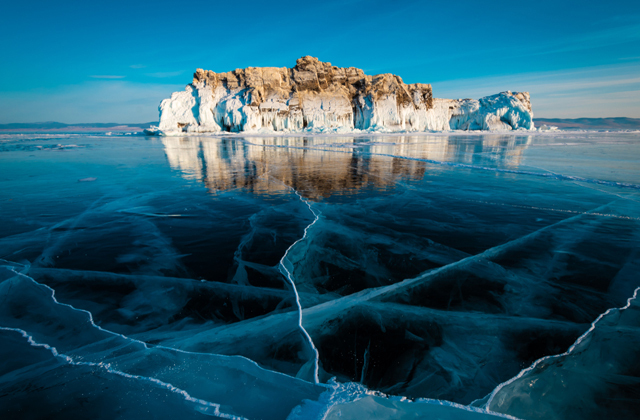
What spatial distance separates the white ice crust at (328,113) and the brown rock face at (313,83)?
0.90 m

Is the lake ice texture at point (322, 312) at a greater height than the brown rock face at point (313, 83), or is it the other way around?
the brown rock face at point (313, 83)

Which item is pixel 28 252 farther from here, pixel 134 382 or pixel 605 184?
pixel 605 184

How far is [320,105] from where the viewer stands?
173 feet

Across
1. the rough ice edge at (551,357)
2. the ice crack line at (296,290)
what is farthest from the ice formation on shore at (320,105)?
the rough ice edge at (551,357)

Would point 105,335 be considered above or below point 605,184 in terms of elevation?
below

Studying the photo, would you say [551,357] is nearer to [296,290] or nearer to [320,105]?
[296,290]

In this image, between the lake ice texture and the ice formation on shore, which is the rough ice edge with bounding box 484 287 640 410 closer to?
the lake ice texture

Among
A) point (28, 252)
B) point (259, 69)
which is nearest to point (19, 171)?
point (28, 252)

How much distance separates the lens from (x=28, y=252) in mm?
3352

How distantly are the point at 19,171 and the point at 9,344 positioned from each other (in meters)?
11.1

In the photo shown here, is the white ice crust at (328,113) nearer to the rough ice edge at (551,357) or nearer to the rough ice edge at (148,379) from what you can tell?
the rough ice edge at (148,379)

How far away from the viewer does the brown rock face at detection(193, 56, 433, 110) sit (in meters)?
49.7

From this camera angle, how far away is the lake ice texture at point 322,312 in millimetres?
1553

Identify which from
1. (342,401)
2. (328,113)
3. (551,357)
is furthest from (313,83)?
(342,401)
